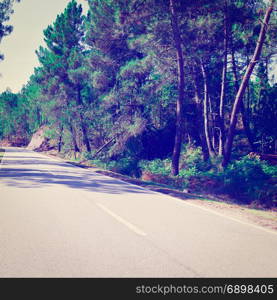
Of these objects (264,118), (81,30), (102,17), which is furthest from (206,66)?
(81,30)

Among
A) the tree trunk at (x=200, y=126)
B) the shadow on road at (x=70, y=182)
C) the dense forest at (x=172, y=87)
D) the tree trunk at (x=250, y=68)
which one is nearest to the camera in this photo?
the shadow on road at (x=70, y=182)

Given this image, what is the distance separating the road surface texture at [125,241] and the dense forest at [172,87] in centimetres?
710

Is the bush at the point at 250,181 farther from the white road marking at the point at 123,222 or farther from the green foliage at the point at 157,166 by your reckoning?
the white road marking at the point at 123,222

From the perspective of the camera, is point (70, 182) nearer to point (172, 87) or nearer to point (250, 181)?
point (250, 181)

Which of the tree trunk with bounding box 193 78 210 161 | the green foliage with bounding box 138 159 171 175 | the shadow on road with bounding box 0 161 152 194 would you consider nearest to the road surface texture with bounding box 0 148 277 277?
the shadow on road with bounding box 0 161 152 194

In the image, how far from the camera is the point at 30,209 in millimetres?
6418

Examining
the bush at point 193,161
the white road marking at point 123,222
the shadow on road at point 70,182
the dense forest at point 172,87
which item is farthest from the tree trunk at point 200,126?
the white road marking at point 123,222

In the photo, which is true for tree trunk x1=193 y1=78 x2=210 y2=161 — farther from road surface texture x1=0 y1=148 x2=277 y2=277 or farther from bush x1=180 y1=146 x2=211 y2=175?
road surface texture x1=0 y1=148 x2=277 y2=277

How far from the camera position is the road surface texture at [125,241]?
3.42 meters

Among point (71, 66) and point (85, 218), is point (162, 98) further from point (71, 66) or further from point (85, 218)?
point (85, 218)

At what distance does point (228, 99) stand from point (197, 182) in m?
17.0

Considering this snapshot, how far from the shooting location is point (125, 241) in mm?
4395

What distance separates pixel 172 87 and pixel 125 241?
20261 millimetres
